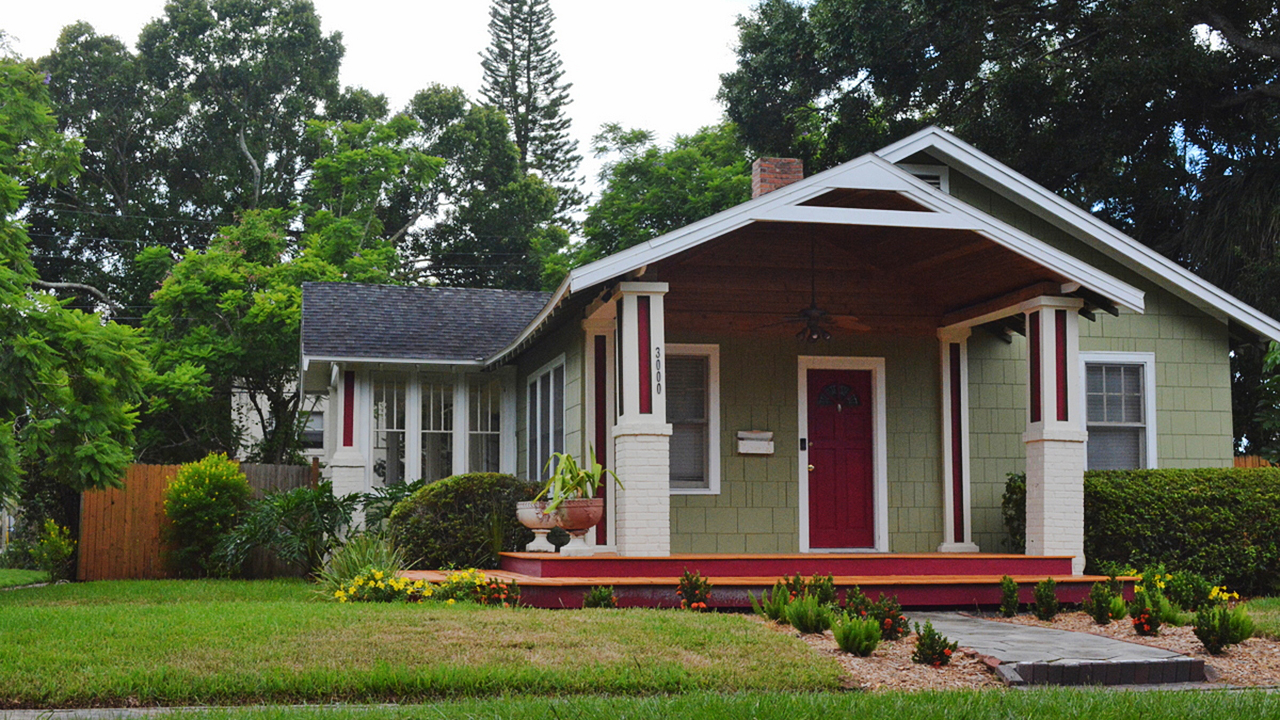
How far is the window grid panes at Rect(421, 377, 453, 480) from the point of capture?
1739cm

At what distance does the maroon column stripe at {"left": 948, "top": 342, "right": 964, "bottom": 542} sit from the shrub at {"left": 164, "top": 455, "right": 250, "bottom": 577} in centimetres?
920

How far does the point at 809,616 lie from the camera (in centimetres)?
871

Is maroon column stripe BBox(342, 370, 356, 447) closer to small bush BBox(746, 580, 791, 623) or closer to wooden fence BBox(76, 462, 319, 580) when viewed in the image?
wooden fence BBox(76, 462, 319, 580)

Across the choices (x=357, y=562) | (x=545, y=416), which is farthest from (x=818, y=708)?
(x=545, y=416)

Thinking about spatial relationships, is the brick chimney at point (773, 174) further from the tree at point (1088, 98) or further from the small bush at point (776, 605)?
the tree at point (1088, 98)

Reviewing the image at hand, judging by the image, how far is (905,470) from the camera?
14.4 m

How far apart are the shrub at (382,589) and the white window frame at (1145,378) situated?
8.37 meters

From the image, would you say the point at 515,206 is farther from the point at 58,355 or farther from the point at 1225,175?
the point at 58,355

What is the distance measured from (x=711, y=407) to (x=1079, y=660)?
664cm

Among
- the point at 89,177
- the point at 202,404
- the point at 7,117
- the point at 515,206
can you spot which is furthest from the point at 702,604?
the point at 89,177

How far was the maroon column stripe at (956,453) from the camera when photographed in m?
14.3

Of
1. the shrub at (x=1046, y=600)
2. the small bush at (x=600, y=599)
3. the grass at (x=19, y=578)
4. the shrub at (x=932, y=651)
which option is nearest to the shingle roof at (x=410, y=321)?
the grass at (x=19, y=578)

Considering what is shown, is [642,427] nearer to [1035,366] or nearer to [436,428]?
[1035,366]

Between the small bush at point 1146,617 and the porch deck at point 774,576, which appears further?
the porch deck at point 774,576
